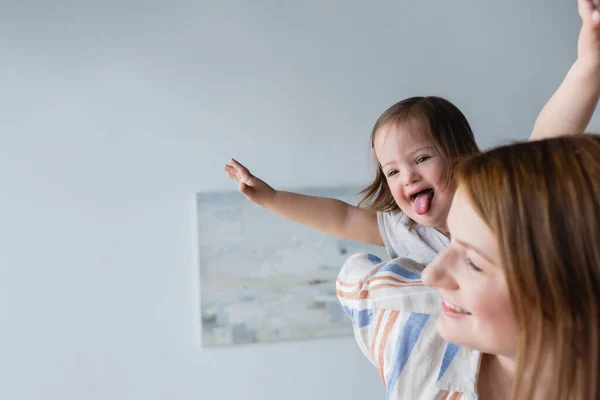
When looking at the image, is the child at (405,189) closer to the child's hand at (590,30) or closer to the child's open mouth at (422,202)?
the child's open mouth at (422,202)

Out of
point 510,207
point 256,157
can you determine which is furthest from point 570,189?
point 256,157

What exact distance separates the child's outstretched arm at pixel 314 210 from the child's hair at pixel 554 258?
2.46 ft

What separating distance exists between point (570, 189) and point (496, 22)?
2.94 m

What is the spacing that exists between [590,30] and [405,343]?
15.9 inches

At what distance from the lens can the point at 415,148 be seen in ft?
4.24

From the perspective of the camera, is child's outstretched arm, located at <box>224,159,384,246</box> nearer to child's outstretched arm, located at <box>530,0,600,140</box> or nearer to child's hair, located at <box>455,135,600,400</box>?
child's outstretched arm, located at <box>530,0,600,140</box>

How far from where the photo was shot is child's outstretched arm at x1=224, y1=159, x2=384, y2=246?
1.29 metres

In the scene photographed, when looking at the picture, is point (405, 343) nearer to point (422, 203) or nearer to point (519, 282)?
point (519, 282)

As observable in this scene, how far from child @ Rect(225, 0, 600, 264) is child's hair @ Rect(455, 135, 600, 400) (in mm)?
601

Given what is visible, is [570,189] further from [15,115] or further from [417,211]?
[15,115]

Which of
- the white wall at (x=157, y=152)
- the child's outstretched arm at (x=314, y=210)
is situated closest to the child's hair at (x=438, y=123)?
the child's outstretched arm at (x=314, y=210)

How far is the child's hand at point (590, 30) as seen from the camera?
2.30 feet

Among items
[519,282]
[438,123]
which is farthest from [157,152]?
[519,282]

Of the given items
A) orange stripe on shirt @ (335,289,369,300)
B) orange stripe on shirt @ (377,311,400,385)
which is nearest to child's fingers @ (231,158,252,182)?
orange stripe on shirt @ (335,289,369,300)
